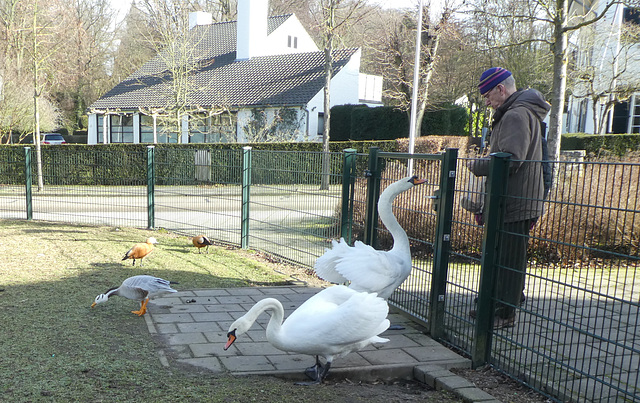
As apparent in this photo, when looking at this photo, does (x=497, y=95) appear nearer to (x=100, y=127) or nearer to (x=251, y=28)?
(x=251, y=28)

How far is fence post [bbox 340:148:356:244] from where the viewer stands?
6555 millimetres

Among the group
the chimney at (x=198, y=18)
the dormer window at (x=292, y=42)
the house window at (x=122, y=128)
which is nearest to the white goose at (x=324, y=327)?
the house window at (x=122, y=128)

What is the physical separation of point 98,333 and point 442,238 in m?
3.14

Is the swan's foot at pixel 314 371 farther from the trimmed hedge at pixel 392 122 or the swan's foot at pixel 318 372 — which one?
the trimmed hedge at pixel 392 122

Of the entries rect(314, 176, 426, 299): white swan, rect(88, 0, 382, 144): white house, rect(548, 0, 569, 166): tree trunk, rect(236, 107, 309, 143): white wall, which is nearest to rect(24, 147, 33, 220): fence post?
rect(314, 176, 426, 299): white swan

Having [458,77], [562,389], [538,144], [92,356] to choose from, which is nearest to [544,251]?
[538,144]

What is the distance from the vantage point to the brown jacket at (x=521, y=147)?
4.39 m

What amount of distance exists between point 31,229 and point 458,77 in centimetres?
2248

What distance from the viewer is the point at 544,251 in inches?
304

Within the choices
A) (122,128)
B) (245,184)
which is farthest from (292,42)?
(245,184)

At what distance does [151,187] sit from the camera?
10.8 meters

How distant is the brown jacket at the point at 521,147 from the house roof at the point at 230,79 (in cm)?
2505

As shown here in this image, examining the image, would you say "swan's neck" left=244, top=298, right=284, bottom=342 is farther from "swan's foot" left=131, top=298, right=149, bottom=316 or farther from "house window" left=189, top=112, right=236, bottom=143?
"house window" left=189, top=112, right=236, bottom=143

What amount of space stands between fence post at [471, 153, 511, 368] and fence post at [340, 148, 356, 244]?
2456 mm
